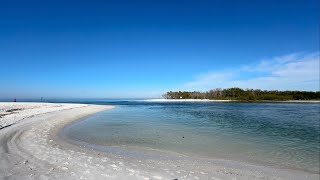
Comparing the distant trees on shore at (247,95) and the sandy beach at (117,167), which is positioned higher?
the distant trees on shore at (247,95)

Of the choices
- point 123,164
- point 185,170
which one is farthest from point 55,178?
point 185,170

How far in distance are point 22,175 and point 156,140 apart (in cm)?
982

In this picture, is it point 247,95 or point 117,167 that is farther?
point 247,95

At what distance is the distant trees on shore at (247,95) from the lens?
144250 mm

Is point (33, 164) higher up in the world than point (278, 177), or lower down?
higher up

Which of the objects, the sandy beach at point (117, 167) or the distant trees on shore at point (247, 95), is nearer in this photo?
the sandy beach at point (117, 167)

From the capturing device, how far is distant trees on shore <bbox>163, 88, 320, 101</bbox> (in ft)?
473

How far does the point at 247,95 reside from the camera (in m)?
154

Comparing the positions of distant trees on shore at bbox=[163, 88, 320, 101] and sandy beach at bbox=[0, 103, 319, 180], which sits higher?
distant trees on shore at bbox=[163, 88, 320, 101]

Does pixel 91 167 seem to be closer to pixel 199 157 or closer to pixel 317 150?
pixel 199 157

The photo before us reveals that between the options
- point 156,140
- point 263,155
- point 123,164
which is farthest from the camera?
point 156,140

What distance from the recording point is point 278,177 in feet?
30.5

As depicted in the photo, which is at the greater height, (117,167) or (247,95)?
(247,95)

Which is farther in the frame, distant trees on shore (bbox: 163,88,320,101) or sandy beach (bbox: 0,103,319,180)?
distant trees on shore (bbox: 163,88,320,101)
